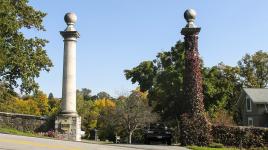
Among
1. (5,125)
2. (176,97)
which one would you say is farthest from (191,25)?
(176,97)

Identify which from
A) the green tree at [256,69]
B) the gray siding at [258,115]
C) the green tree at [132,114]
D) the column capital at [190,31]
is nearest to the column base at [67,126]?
the column capital at [190,31]

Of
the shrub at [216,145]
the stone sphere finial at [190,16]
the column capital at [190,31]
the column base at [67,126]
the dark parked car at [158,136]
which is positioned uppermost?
the stone sphere finial at [190,16]

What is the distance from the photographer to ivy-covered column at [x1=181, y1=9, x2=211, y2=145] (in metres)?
24.8

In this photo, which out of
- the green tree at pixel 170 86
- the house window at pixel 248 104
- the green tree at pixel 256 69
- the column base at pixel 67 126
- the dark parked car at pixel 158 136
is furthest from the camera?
the green tree at pixel 256 69

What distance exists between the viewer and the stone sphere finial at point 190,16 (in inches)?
1025

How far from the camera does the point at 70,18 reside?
2812 cm

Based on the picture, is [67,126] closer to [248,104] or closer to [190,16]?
[190,16]

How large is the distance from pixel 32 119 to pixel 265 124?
102 feet

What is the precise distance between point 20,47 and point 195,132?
50.4 feet

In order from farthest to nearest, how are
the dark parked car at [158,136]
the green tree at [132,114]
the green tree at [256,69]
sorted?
the green tree at [256,69], the green tree at [132,114], the dark parked car at [158,136]

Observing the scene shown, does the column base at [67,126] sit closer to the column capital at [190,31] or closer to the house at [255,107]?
the column capital at [190,31]

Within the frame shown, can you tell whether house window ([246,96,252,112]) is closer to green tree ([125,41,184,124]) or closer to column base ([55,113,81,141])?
green tree ([125,41,184,124])

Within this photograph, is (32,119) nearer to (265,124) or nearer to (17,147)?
(17,147)

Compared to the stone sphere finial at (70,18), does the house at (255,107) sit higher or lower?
lower
